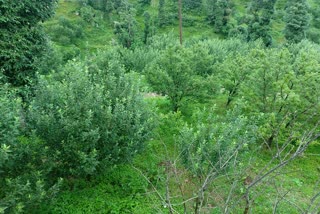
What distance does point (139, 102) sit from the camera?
11.2 metres

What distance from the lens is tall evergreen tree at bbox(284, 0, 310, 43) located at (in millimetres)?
46000

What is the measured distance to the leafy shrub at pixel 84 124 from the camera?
9.41 meters

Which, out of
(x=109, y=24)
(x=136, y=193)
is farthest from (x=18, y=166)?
(x=109, y=24)

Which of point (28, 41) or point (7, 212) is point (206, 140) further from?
point (28, 41)

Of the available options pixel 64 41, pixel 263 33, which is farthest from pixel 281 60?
pixel 64 41

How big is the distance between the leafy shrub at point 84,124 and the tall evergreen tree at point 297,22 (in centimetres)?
4383

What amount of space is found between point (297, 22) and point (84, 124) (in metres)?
46.4

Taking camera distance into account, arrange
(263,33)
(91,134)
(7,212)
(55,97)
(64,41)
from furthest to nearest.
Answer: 1. (64,41)
2. (263,33)
3. (55,97)
4. (91,134)
5. (7,212)

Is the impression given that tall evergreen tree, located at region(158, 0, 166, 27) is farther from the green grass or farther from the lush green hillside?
the green grass

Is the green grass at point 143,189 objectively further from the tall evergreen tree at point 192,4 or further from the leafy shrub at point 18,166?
the tall evergreen tree at point 192,4

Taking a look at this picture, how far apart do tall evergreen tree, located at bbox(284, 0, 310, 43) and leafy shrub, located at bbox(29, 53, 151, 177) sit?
43.8m

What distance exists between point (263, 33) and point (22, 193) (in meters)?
51.4

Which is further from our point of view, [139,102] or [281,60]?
[281,60]

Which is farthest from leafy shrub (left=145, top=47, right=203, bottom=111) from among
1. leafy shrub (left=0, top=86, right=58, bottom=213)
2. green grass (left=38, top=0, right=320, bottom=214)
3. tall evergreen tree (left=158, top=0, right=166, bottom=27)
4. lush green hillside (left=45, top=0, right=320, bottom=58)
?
tall evergreen tree (left=158, top=0, right=166, bottom=27)
